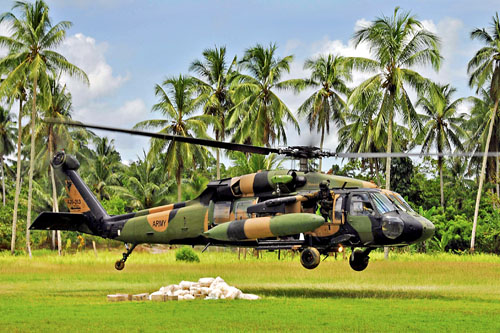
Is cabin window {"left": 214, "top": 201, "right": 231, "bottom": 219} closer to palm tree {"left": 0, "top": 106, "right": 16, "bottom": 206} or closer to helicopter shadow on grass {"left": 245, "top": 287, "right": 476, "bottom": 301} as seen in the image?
helicopter shadow on grass {"left": 245, "top": 287, "right": 476, "bottom": 301}

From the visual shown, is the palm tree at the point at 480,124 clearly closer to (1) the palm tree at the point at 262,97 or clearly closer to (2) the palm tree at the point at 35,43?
(1) the palm tree at the point at 262,97

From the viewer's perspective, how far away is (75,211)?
88.2 ft

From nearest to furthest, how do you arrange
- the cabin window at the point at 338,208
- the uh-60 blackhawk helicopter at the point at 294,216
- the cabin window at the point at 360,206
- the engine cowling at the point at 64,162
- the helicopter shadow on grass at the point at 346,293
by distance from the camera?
the uh-60 blackhawk helicopter at the point at 294,216
the cabin window at the point at 360,206
the cabin window at the point at 338,208
the helicopter shadow on grass at the point at 346,293
the engine cowling at the point at 64,162

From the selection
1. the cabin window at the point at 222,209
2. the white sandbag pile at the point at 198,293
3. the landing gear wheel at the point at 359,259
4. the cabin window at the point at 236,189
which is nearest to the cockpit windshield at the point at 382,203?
the landing gear wheel at the point at 359,259

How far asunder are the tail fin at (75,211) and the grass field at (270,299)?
233 cm

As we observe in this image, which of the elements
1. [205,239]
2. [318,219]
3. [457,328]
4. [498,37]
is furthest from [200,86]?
[457,328]

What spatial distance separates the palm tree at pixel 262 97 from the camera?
48.5m

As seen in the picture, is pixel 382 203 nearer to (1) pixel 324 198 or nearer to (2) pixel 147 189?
(1) pixel 324 198

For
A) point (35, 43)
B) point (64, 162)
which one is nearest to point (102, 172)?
point (35, 43)

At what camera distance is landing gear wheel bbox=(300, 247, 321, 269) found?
776 inches

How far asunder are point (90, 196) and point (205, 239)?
20.2ft

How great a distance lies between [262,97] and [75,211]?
2437 centimetres

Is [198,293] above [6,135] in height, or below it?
below

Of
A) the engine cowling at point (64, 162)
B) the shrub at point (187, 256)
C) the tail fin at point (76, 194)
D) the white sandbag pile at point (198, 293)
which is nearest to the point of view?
the white sandbag pile at point (198, 293)
